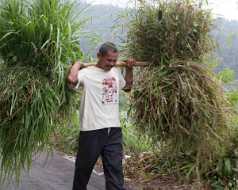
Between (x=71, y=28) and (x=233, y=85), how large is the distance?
228 centimetres

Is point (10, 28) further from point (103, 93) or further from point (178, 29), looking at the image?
point (178, 29)

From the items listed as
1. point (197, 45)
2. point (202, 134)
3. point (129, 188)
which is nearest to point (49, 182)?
point (129, 188)

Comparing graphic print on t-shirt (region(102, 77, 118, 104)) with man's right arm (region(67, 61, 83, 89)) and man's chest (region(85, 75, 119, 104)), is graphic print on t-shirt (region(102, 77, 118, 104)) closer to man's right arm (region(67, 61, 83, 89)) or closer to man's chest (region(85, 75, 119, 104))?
man's chest (region(85, 75, 119, 104))

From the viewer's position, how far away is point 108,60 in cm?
355

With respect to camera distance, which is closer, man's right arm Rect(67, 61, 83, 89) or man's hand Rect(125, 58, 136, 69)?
man's right arm Rect(67, 61, 83, 89)

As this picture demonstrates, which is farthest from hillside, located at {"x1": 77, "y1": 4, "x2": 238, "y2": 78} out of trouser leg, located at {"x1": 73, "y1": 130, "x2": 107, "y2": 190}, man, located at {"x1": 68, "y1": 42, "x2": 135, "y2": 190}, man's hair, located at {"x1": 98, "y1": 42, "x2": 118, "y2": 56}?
trouser leg, located at {"x1": 73, "y1": 130, "x2": 107, "y2": 190}

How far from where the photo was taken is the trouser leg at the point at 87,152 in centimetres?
360

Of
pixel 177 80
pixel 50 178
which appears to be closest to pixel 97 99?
pixel 177 80

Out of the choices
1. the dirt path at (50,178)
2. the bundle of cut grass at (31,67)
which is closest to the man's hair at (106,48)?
the bundle of cut grass at (31,67)

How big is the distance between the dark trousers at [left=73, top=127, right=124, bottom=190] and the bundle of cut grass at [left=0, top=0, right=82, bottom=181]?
0.34m

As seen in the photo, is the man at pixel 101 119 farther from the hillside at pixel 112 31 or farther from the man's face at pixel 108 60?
the hillside at pixel 112 31

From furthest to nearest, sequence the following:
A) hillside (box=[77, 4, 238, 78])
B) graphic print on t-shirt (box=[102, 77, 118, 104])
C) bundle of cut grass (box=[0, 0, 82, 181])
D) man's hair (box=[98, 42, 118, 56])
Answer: hillside (box=[77, 4, 238, 78]) → graphic print on t-shirt (box=[102, 77, 118, 104]) → man's hair (box=[98, 42, 118, 56]) → bundle of cut grass (box=[0, 0, 82, 181])

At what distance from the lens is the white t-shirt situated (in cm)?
356

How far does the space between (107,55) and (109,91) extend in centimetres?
30
